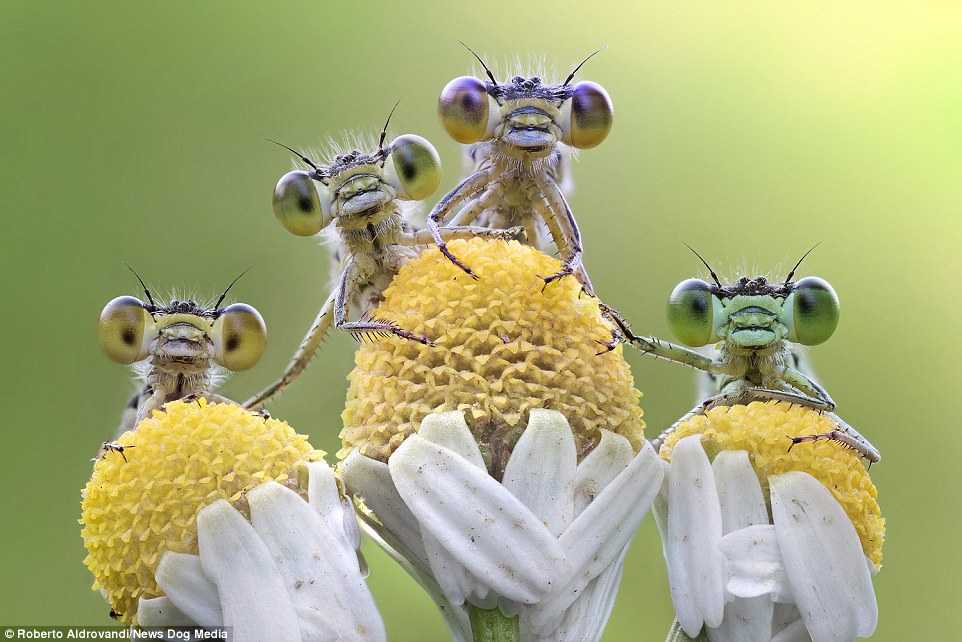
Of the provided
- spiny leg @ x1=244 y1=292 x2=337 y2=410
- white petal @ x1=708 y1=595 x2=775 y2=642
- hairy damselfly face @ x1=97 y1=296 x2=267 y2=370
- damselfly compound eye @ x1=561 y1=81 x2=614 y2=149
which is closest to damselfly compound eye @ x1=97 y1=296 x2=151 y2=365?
hairy damselfly face @ x1=97 y1=296 x2=267 y2=370

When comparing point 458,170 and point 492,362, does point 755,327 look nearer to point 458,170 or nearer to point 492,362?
point 492,362

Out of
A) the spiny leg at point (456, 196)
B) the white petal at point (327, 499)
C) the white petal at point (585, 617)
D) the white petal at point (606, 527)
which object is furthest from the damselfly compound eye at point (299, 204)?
the white petal at point (585, 617)

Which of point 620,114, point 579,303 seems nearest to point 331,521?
point 579,303

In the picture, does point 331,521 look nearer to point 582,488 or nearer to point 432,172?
point 582,488

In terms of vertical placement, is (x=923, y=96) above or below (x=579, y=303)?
above

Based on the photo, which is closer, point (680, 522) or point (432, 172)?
point (680, 522)

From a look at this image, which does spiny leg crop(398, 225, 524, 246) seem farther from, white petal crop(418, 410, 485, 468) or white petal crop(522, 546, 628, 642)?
white petal crop(522, 546, 628, 642)

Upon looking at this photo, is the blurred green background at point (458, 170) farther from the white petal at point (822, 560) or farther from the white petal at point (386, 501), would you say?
the white petal at point (386, 501)
